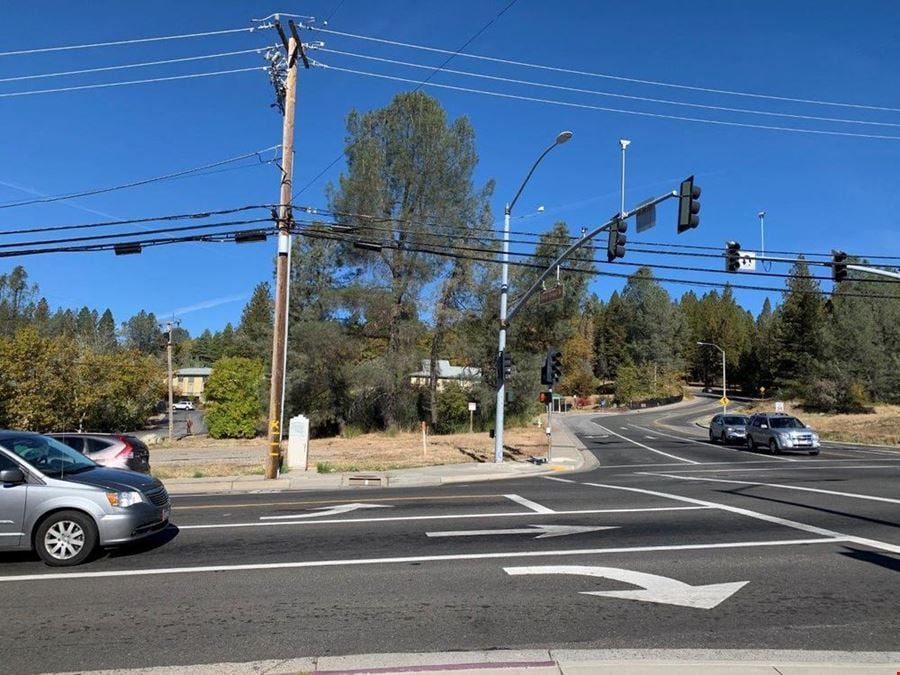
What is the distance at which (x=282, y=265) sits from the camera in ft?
63.9

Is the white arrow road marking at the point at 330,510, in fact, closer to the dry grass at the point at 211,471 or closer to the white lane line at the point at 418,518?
the white lane line at the point at 418,518

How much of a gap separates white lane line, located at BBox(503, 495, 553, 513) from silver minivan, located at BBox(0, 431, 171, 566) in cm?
664

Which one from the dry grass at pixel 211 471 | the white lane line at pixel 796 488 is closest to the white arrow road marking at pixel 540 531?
the white lane line at pixel 796 488

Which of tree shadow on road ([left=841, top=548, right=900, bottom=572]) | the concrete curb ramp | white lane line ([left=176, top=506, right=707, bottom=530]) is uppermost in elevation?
the concrete curb ramp

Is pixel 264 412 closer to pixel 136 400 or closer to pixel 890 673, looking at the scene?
pixel 136 400

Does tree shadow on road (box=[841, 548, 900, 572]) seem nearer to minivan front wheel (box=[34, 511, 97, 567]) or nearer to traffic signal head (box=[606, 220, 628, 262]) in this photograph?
minivan front wheel (box=[34, 511, 97, 567])

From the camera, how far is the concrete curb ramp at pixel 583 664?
4441 mm

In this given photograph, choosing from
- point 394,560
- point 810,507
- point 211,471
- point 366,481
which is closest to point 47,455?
point 394,560

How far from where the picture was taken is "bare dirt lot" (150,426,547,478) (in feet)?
73.2

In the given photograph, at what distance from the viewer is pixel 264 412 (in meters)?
47.6

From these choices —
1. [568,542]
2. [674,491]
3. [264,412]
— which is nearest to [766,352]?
[264,412]

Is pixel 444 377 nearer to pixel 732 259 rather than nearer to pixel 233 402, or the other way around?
pixel 233 402

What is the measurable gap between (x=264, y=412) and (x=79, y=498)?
4096cm

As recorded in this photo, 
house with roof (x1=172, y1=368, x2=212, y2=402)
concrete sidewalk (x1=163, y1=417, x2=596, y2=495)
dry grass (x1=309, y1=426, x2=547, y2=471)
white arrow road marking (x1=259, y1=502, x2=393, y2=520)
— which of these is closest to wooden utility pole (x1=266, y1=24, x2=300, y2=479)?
concrete sidewalk (x1=163, y1=417, x2=596, y2=495)
